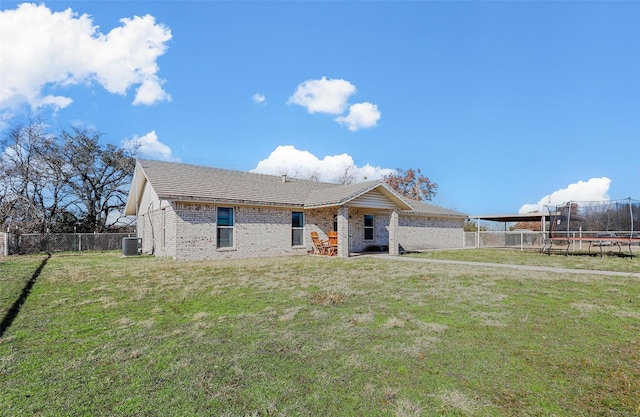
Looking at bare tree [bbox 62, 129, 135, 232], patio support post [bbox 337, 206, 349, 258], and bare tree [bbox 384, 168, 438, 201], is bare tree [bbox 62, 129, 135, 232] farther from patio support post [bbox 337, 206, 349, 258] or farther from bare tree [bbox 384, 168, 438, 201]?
bare tree [bbox 384, 168, 438, 201]

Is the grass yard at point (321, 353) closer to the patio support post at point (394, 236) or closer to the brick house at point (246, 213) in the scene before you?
the brick house at point (246, 213)

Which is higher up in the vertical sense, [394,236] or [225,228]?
[225,228]

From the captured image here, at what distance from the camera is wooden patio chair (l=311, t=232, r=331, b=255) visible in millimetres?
16366

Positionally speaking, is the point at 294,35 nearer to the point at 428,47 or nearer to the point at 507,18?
the point at 428,47

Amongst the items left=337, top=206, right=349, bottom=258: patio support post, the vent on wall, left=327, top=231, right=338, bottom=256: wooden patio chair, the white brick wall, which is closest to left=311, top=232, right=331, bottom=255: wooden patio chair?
left=327, top=231, right=338, bottom=256: wooden patio chair

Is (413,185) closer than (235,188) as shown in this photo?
No

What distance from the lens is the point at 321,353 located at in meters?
3.52

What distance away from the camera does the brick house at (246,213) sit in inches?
546

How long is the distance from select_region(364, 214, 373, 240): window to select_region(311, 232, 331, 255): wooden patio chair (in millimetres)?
3368

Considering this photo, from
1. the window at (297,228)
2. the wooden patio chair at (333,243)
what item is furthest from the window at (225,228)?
the wooden patio chair at (333,243)

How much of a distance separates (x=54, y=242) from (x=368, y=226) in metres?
18.7

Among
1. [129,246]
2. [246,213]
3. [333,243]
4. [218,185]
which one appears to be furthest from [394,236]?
[129,246]

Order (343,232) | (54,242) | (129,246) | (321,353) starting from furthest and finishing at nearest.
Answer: (54,242)
(129,246)
(343,232)
(321,353)

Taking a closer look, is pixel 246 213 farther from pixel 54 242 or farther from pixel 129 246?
pixel 54 242
